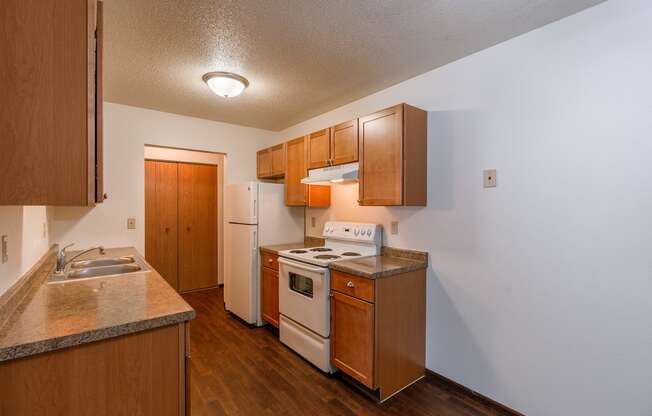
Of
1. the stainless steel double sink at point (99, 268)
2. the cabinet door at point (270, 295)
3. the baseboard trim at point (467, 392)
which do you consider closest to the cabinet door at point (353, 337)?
the baseboard trim at point (467, 392)

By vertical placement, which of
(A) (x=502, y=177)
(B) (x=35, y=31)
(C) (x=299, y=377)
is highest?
(B) (x=35, y=31)

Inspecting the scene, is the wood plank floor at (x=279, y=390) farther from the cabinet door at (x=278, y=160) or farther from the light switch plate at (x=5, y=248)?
the cabinet door at (x=278, y=160)

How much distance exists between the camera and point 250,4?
160cm

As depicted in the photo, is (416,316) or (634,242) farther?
(416,316)

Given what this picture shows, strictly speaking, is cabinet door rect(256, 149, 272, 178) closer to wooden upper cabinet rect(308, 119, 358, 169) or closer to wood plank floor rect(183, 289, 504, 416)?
wooden upper cabinet rect(308, 119, 358, 169)

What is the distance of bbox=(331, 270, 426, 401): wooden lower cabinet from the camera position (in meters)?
2.05

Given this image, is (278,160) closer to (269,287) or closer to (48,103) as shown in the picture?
(269,287)

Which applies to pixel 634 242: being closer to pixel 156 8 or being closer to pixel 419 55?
pixel 419 55

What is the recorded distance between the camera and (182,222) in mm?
4582

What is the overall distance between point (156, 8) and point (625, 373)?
3127mm

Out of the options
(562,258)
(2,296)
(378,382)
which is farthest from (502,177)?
(2,296)

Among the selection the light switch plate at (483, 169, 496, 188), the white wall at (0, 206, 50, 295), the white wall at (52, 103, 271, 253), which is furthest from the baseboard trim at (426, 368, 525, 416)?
the white wall at (52, 103, 271, 253)

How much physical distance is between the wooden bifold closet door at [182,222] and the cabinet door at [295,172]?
1.89 meters

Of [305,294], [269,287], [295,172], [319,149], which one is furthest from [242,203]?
[305,294]
